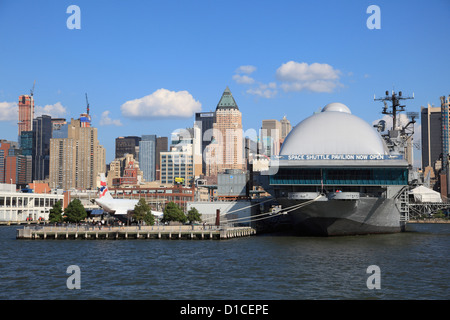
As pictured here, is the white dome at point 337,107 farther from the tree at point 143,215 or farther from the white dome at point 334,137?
the tree at point 143,215

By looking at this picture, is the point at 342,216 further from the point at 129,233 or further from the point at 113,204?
the point at 113,204

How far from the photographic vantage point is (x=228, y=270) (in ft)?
174

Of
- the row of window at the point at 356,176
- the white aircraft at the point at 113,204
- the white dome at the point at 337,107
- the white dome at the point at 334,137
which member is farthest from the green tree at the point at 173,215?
the white dome at the point at 337,107

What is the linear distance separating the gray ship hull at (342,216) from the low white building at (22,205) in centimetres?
10654

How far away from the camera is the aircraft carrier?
84.8 m

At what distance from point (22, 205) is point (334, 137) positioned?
115 m

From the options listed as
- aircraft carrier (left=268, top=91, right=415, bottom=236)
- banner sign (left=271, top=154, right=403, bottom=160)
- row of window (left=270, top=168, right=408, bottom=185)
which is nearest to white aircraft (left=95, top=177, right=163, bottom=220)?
aircraft carrier (left=268, top=91, right=415, bottom=236)

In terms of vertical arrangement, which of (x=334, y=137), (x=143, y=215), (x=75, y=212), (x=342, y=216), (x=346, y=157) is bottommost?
(x=143, y=215)

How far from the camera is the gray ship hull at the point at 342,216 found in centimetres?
8338

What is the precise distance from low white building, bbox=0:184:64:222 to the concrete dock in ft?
258

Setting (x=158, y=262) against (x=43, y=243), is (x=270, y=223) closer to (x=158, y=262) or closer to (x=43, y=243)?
(x=43, y=243)

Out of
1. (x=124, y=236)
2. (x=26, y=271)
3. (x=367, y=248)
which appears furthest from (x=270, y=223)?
(x=26, y=271)

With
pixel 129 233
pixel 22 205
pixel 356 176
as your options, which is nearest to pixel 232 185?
pixel 129 233

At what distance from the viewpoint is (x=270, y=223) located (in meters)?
123
